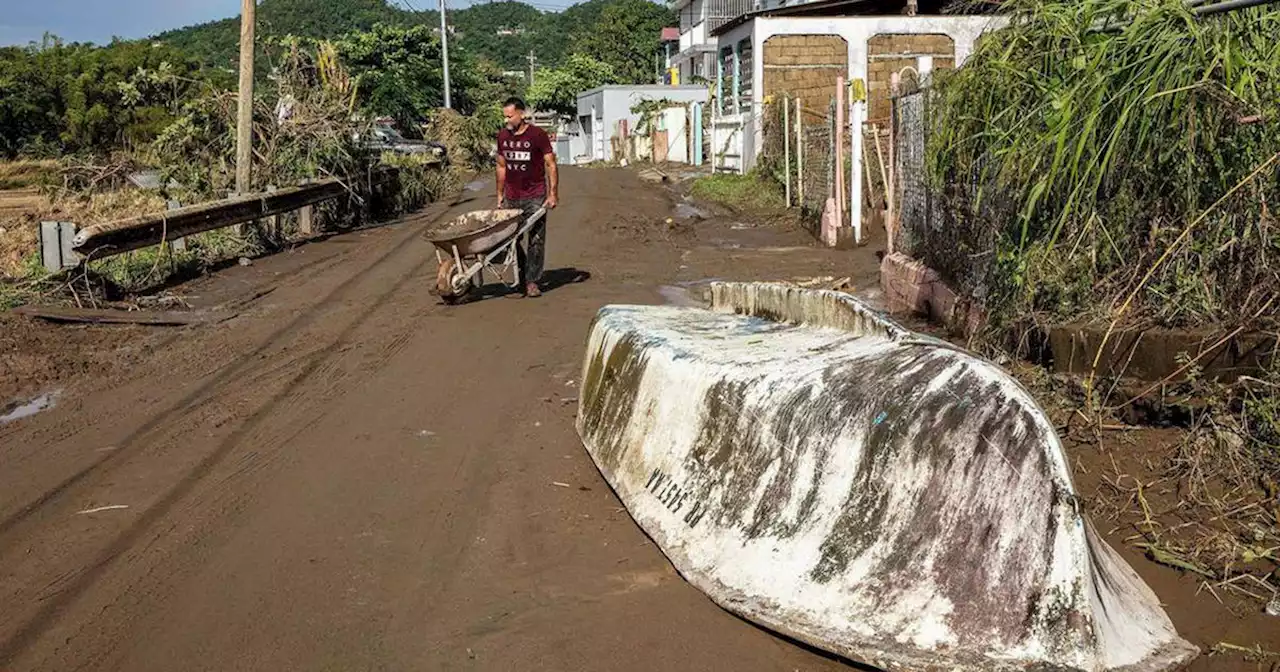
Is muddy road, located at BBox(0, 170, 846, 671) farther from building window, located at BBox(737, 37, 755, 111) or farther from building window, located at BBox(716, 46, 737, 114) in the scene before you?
building window, located at BBox(716, 46, 737, 114)

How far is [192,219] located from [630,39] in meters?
78.3

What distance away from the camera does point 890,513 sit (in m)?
4.09

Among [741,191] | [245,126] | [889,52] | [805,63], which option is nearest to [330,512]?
[245,126]

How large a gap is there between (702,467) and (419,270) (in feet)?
32.6

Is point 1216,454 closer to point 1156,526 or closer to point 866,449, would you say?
point 1156,526

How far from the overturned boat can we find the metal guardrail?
8169 millimetres

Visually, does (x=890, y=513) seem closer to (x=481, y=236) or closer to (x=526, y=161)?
(x=481, y=236)

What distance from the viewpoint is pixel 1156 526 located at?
5.05 m

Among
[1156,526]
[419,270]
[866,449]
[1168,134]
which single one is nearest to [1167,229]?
[1168,134]

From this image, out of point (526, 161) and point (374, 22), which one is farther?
point (374, 22)

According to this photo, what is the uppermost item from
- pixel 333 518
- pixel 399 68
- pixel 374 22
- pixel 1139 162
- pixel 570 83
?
pixel 374 22

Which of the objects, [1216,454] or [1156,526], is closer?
[1156,526]

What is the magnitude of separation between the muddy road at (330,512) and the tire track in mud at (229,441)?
0.06 feet

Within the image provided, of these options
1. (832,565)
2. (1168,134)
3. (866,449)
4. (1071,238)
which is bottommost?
(832,565)
